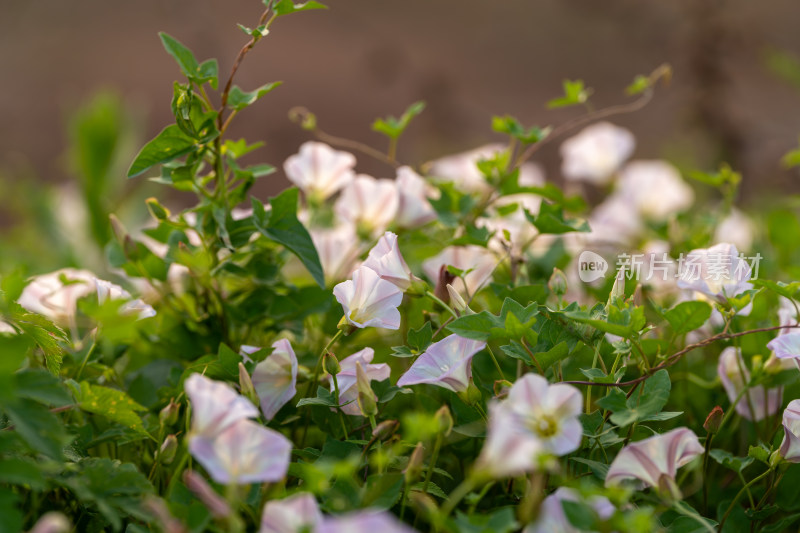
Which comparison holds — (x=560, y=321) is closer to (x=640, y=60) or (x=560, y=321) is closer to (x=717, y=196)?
(x=717, y=196)

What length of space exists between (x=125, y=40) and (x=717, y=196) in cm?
346

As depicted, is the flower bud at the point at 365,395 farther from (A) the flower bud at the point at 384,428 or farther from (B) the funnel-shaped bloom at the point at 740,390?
(B) the funnel-shaped bloom at the point at 740,390

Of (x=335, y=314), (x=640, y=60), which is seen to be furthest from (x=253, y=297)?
(x=640, y=60)

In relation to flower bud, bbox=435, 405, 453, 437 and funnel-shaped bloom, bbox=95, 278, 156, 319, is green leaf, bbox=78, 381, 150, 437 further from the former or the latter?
flower bud, bbox=435, 405, 453, 437

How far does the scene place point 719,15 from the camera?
1820mm

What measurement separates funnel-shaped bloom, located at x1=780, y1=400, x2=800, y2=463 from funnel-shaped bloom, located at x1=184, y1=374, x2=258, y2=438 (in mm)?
337

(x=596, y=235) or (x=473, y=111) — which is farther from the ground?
(x=596, y=235)

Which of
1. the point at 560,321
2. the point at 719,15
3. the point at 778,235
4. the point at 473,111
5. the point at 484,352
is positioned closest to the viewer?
the point at 560,321

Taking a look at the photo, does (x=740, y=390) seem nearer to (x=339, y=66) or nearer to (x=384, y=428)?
(x=384, y=428)

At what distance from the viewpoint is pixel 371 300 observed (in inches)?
20.9

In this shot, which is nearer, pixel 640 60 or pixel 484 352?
pixel 484 352

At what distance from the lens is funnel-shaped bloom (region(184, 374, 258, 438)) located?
377 mm

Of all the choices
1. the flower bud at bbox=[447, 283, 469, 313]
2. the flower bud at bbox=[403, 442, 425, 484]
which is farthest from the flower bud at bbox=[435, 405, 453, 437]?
the flower bud at bbox=[447, 283, 469, 313]

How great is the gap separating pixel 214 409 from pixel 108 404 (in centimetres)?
14
